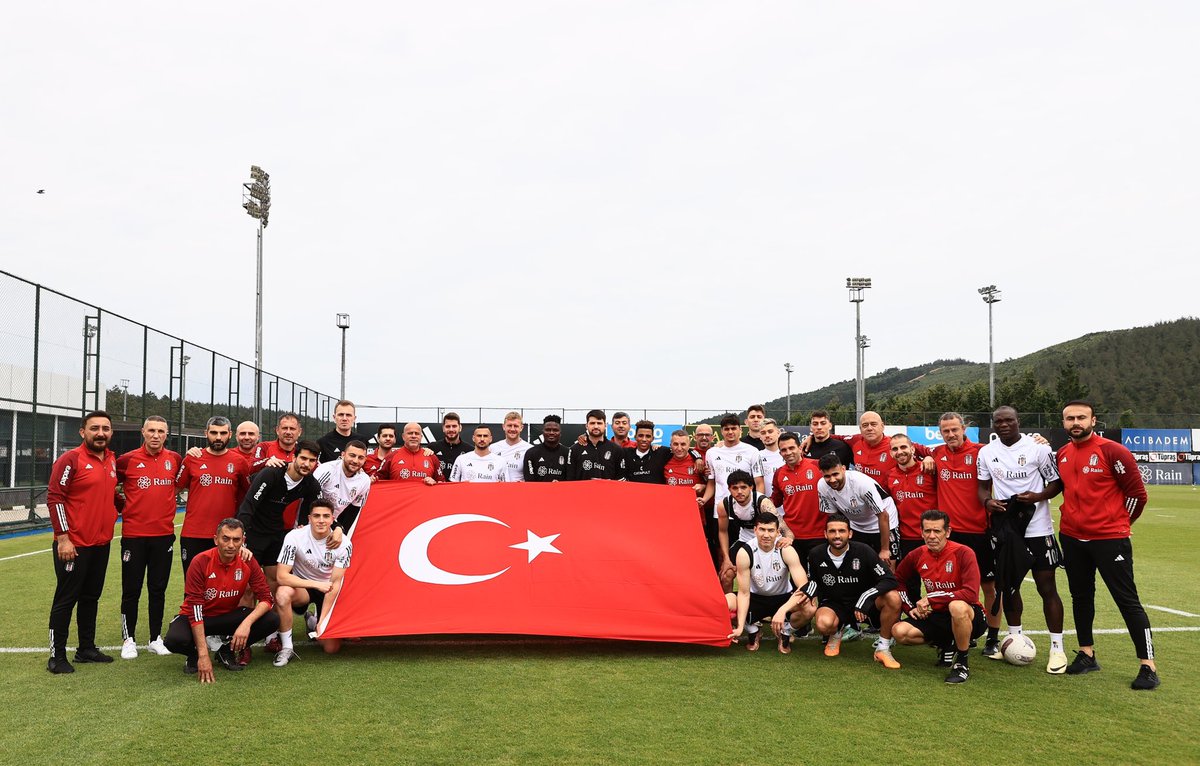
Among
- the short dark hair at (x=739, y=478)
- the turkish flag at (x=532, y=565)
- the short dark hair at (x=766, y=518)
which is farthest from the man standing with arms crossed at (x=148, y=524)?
the short dark hair at (x=766, y=518)

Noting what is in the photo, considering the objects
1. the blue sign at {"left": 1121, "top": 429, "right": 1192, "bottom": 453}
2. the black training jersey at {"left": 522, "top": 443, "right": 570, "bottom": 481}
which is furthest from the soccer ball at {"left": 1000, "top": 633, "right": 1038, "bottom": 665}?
the blue sign at {"left": 1121, "top": 429, "right": 1192, "bottom": 453}

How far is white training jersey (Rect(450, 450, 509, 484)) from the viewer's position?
26.9ft

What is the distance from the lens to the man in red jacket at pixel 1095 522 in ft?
18.2

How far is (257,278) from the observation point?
2512 cm

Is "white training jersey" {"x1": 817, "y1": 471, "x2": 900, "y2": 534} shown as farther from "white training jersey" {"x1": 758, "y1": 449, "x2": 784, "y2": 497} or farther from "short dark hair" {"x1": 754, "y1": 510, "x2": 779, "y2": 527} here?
"white training jersey" {"x1": 758, "y1": 449, "x2": 784, "y2": 497}

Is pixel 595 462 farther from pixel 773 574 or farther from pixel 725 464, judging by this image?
pixel 773 574

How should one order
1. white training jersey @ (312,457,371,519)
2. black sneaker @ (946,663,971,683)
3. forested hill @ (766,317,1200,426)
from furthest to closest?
forested hill @ (766,317,1200,426)
white training jersey @ (312,457,371,519)
black sneaker @ (946,663,971,683)

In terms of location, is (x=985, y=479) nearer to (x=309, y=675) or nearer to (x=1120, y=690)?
(x=1120, y=690)

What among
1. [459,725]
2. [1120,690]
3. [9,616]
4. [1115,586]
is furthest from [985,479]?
[9,616]

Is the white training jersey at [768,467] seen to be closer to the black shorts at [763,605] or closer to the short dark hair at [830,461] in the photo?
the short dark hair at [830,461]

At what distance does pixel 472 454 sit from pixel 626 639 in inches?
118

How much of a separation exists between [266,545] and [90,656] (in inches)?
54.2

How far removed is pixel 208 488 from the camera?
647 cm

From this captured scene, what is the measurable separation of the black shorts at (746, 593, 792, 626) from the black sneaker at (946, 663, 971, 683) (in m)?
1.33
